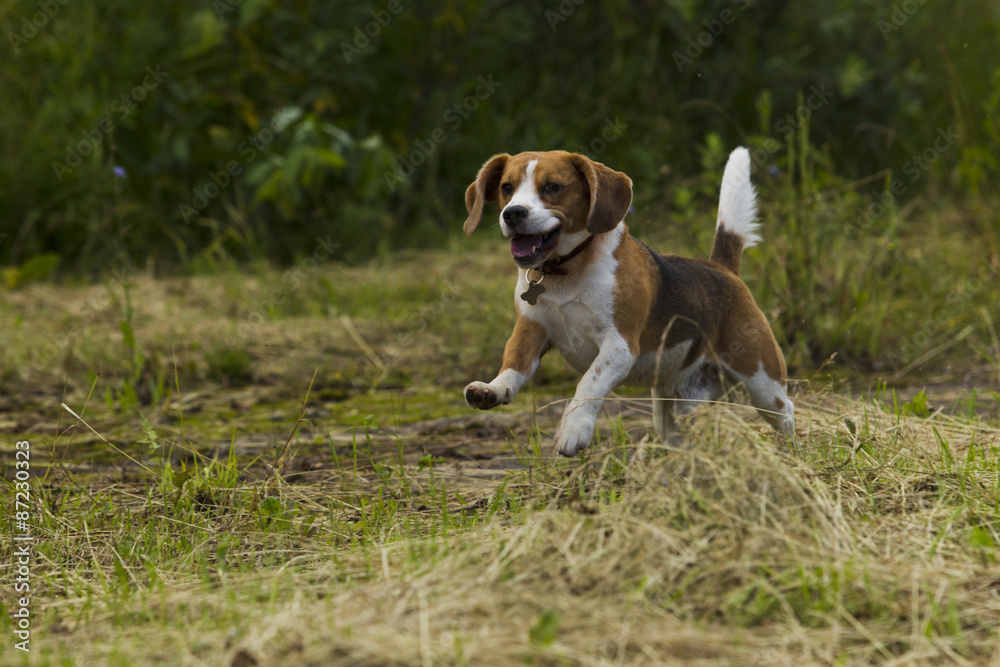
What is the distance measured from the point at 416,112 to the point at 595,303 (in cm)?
586

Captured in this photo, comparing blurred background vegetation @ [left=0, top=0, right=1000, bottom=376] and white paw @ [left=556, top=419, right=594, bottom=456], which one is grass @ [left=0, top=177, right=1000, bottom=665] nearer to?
white paw @ [left=556, top=419, right=594, bottom=456]

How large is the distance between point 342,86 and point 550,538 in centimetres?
652

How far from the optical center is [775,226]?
5438 millimetres

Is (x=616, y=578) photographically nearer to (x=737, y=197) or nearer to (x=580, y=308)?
(x=580, y=308)

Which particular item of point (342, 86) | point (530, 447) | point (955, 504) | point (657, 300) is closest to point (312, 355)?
point (530, 447)

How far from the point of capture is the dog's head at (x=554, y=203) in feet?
11.0

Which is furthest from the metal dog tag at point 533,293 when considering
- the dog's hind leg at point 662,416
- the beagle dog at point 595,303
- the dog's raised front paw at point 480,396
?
the dog's hind leg at point 662,416

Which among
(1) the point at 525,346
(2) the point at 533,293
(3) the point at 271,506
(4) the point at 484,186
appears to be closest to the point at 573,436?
(1) the point at 525,346

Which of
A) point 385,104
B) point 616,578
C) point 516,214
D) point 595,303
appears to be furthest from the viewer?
point 385,104

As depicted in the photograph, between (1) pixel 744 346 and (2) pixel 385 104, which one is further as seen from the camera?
(2) pixel 385 104

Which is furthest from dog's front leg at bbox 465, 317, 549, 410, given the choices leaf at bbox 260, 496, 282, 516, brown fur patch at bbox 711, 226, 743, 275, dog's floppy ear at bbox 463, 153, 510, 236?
brown fur patch at bbox 711, 226, 743, 275

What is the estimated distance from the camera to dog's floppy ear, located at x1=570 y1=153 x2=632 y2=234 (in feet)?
11.3

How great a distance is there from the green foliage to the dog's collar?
3779 mm

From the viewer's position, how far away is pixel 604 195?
347 centimetres
